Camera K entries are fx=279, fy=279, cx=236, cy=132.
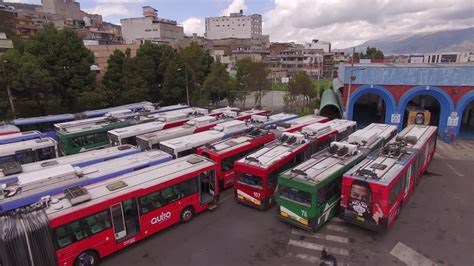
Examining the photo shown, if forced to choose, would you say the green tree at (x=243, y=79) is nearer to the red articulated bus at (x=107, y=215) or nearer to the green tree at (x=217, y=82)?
the green tree at (x=217, y=82)

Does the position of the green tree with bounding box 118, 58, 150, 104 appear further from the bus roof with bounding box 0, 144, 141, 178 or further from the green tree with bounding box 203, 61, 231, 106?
the bus roof with bounding box 0, 144, 141, 178

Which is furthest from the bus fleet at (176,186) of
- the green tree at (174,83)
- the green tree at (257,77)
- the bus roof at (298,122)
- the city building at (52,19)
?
the city building at (52,19)

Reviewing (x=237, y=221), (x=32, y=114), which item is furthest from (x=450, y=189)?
(x=32, y=114)

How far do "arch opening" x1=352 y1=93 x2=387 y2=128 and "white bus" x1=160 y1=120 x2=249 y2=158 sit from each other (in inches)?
754

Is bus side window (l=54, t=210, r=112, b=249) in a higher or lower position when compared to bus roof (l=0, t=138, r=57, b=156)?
lower

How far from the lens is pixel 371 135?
1766cm

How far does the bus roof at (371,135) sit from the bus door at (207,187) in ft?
28.5

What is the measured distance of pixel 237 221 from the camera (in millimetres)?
13172

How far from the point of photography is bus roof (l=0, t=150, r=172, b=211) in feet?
35.3

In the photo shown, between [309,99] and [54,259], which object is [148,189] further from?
[309,99]

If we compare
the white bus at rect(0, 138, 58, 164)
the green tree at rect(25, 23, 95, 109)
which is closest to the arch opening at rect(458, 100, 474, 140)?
the white bus at rect(0, 138, 58, 164)

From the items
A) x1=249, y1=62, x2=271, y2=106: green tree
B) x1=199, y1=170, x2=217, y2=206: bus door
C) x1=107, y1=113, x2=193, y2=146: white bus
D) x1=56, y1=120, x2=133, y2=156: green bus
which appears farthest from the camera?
x1=249, y1=62, x2=271, y2=106: green tree

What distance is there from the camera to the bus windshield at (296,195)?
11.2m

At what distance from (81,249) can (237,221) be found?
6.45m
